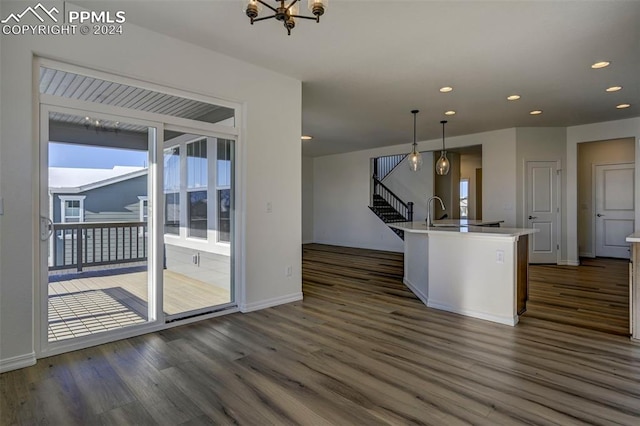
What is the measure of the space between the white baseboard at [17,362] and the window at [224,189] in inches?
74.4

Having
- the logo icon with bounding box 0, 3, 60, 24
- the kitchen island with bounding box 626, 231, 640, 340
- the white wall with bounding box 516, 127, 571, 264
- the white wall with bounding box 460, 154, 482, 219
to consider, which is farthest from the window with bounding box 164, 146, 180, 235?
the white wall with bounding box 460, 154, 482, 219

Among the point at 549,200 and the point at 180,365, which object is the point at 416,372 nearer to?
the point at 180,365

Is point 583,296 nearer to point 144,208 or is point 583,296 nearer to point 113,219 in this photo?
point 144,208

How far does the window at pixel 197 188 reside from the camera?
3.80 meters

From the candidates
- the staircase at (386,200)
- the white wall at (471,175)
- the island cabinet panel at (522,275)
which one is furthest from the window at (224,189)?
the white wall at (471,175)

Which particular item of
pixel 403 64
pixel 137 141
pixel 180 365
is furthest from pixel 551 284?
pixel 137 141

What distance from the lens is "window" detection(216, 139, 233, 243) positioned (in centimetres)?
400

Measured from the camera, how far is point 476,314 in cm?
381

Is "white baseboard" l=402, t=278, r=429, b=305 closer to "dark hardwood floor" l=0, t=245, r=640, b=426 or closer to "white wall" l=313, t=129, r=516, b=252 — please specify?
"dark hardwood floor" l=0, t=245, r=640, b=426

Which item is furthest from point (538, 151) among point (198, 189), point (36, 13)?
point (36, 13)

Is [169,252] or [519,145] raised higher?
[519,145]

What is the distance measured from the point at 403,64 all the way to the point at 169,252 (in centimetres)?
326

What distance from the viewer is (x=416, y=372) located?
2547 millimetres

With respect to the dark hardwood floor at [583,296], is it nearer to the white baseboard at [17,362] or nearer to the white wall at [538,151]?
the white wall at [538,151]
